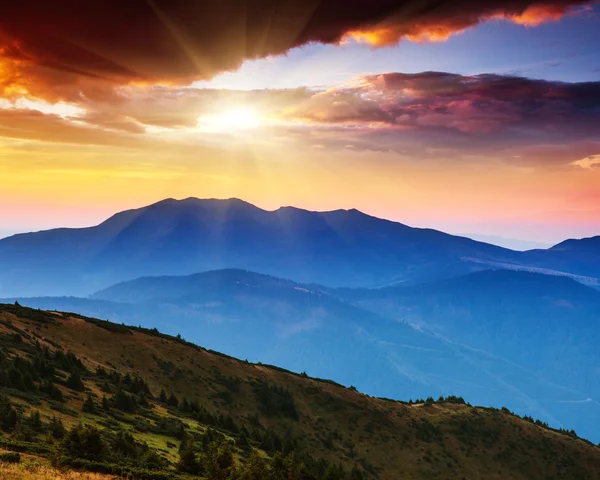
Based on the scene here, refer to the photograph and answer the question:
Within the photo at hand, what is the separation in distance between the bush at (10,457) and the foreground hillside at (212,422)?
3.97 feet

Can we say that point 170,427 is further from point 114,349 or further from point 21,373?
point 114,349

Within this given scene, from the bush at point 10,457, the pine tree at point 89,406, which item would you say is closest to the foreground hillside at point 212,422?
the pine tree at point 89,406

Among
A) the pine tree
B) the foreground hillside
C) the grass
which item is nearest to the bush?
the grass

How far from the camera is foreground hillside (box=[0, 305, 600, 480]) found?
3353 cm

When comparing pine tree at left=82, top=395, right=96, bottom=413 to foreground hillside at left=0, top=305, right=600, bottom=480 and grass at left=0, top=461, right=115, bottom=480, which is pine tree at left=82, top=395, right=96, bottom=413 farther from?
grass at left=0, top=461, right=115, bottom=480

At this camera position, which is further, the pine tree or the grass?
the pine tree

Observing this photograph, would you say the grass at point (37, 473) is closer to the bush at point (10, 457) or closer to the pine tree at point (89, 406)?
the bush at point (10, 457)

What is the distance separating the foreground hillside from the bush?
1.21 m

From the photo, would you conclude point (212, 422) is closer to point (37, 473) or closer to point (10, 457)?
point (10, 457)

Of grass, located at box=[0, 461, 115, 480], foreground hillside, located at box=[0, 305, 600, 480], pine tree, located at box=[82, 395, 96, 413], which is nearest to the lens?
grass, located at box=[0, 461, 115, 480]

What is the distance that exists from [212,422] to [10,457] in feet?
120

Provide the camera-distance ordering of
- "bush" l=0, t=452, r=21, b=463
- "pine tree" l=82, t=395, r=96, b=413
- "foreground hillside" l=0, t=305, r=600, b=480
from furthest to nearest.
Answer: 1. "pine tree" l=82, t=395, r=96, b=413
2. "foreground hillside" l=0, t=305, r=600, b=480
3. "bush" l=0, t=452, r=21, b=463

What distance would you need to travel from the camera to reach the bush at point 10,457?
1019 inches

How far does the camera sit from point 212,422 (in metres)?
60.9
